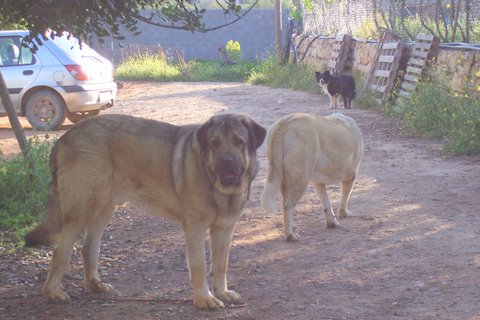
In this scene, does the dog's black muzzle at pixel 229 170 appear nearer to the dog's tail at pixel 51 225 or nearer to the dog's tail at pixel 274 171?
the dog's tail at pixel 51 225

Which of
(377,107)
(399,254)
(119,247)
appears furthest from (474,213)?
(377,107)

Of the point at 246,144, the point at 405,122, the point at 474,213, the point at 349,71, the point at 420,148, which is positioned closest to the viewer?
the point at 246,144

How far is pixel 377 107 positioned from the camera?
16.2 metres

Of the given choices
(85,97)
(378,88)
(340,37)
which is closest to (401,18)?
(378,88)

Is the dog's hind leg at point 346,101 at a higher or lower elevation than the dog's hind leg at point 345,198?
lower

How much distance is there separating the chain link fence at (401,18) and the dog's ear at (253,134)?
10.5 m

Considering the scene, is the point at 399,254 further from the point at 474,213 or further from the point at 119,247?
the point at 119,247

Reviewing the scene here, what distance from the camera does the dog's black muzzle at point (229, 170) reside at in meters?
4.76

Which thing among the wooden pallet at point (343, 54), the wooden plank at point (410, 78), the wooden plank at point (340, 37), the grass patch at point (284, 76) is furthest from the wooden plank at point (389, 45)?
the grass patch at point (284, 76)

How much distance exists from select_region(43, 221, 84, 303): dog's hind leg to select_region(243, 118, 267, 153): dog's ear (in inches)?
49.9

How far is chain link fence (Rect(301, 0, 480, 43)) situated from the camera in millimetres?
15227

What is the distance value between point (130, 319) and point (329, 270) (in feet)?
5.80

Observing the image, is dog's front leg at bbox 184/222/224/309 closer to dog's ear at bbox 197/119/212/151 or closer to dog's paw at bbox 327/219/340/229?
dog's ear at bbox 197/119/212/151

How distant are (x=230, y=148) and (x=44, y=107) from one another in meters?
10.9
